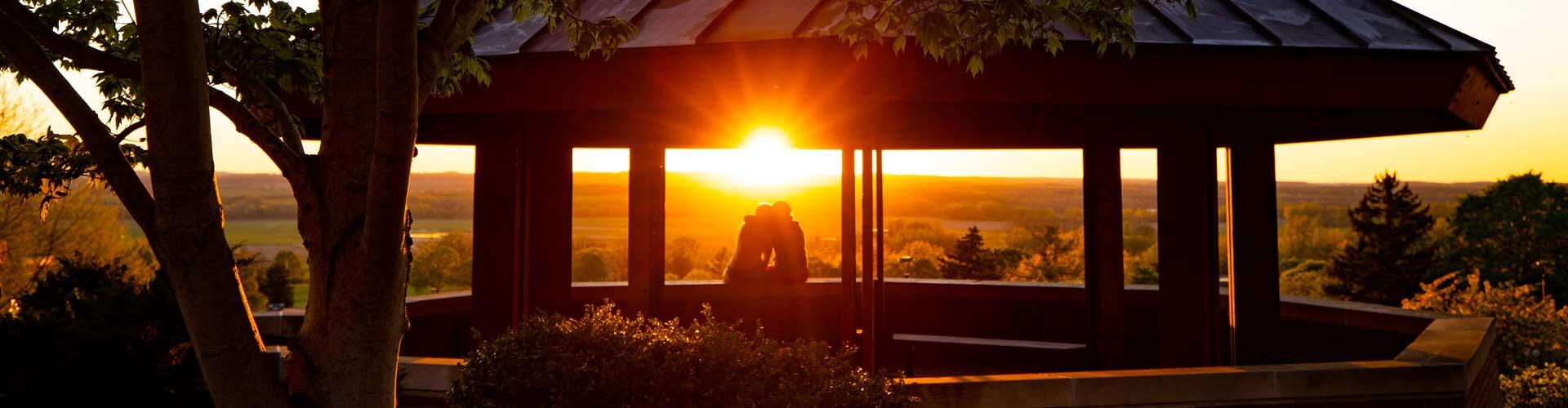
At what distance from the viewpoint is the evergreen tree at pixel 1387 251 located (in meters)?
52.5

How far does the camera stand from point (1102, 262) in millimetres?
9789

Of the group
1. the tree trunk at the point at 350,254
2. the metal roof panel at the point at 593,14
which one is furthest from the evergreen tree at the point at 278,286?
the tree trunk at the point at 350,254

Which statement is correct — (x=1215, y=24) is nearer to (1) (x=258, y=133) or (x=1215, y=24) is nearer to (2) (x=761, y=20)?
(2) (x=761, y=20)

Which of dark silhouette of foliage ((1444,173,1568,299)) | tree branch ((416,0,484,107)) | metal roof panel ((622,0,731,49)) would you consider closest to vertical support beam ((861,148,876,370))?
metal roof panel ((622,0,731,49))

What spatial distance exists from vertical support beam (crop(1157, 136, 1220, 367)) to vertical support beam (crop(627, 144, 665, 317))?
5.24 meters

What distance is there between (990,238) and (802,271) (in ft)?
254

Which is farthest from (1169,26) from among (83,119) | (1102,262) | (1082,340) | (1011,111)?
(1082,340)

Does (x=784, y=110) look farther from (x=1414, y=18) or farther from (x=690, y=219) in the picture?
(x=690, y=219)

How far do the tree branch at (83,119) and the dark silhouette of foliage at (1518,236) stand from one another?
2276 inches

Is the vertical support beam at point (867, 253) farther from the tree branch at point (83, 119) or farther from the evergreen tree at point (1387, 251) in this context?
the evergreen tree at point (1387, 251)

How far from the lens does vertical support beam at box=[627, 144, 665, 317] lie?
33.8 feet

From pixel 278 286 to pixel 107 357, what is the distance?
148ft

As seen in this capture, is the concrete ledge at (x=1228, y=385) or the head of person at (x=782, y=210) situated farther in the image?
the head of person at (x=782, y=210)

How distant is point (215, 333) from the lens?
478 centimetres
